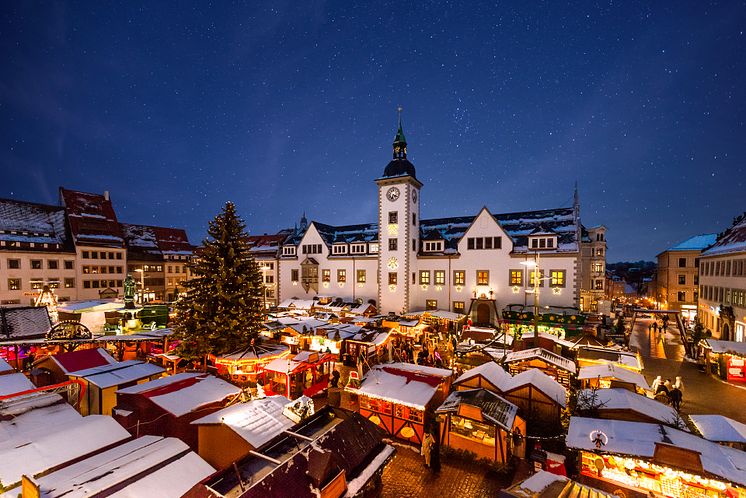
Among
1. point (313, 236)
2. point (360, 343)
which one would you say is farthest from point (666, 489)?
point (313, 236)

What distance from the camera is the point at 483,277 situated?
33.0 metres

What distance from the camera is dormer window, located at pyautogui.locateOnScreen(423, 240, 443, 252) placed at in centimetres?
3597

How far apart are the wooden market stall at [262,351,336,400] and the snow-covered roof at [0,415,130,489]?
24.6 ft

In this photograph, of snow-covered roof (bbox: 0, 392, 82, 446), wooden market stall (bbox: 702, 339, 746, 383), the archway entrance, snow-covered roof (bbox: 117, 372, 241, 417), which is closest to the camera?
snow-covered roof (bbox: 0, 392, 82, 446)

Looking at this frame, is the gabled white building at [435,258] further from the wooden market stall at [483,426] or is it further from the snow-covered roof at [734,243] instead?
the wooden market stall at [483,426]

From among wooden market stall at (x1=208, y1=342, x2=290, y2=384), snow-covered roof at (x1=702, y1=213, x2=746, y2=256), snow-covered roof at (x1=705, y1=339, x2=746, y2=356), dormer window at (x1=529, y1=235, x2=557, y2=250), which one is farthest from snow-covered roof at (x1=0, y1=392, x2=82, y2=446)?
snow-covered roof at (x1=702, y1=213, x2=746, y2=256)

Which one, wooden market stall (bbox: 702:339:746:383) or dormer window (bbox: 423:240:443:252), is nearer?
wooden market stall (bbox: 702:339:746:383)

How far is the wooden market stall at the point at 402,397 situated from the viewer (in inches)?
460

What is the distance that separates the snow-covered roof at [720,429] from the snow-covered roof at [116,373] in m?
18.2

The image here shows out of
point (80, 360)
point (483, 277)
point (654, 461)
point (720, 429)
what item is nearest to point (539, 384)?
point (720, 429)

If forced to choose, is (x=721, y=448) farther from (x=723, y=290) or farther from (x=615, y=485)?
(x=723, y=290)

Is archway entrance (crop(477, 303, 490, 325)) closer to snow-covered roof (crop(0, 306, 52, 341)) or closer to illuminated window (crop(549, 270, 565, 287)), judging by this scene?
illuminated window (crop(549, 270, 565, 287))

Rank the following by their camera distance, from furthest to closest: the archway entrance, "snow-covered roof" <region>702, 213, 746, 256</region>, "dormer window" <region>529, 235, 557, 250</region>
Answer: the archway entrance, "dormer window" <region>529, 235, 557, 250</region>, "snow-covered roof" <region>702, 213, 746, 256</region>

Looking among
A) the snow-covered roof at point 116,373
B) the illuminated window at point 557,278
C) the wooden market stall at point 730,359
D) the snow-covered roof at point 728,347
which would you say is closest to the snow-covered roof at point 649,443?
the snow-covered roof at point 728,347
